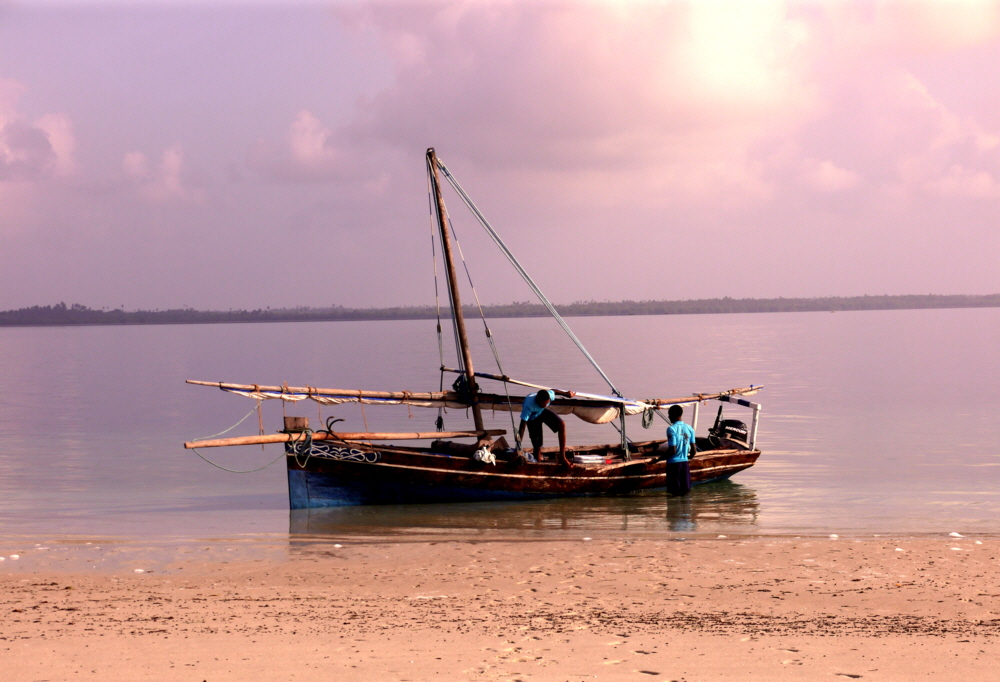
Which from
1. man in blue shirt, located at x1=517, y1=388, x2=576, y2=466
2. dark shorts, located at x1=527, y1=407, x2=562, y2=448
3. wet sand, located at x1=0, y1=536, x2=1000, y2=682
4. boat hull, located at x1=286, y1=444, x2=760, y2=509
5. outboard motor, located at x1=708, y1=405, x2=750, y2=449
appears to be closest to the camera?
wet sand, located at x1=0, y1=536, x2=1000, y2=682

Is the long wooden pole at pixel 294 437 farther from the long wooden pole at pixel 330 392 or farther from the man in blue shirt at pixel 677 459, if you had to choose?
the man in blue shirt at pixel 677 459

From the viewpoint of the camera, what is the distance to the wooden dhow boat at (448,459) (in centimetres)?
1786

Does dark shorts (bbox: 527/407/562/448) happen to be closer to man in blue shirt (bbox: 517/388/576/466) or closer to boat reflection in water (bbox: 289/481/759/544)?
man in blue shirt (bbox: 517/388/576/466)

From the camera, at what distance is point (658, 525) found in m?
17.1

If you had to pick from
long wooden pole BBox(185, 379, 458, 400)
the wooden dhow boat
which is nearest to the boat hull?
the wooden dhow boat

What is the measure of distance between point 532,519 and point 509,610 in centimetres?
744

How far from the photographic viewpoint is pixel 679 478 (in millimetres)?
19688

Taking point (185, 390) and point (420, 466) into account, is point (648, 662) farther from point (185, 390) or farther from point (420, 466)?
point (185, 390)

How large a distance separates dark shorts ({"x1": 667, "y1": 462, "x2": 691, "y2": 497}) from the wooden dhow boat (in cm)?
43

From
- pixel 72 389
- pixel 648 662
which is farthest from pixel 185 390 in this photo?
pixel 648 662

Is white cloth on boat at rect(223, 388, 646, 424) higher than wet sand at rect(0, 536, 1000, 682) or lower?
higher

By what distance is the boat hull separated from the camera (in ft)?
58.7

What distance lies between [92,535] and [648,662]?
12.2 metres

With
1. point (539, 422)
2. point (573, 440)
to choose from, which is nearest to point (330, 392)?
point (539, 422)
